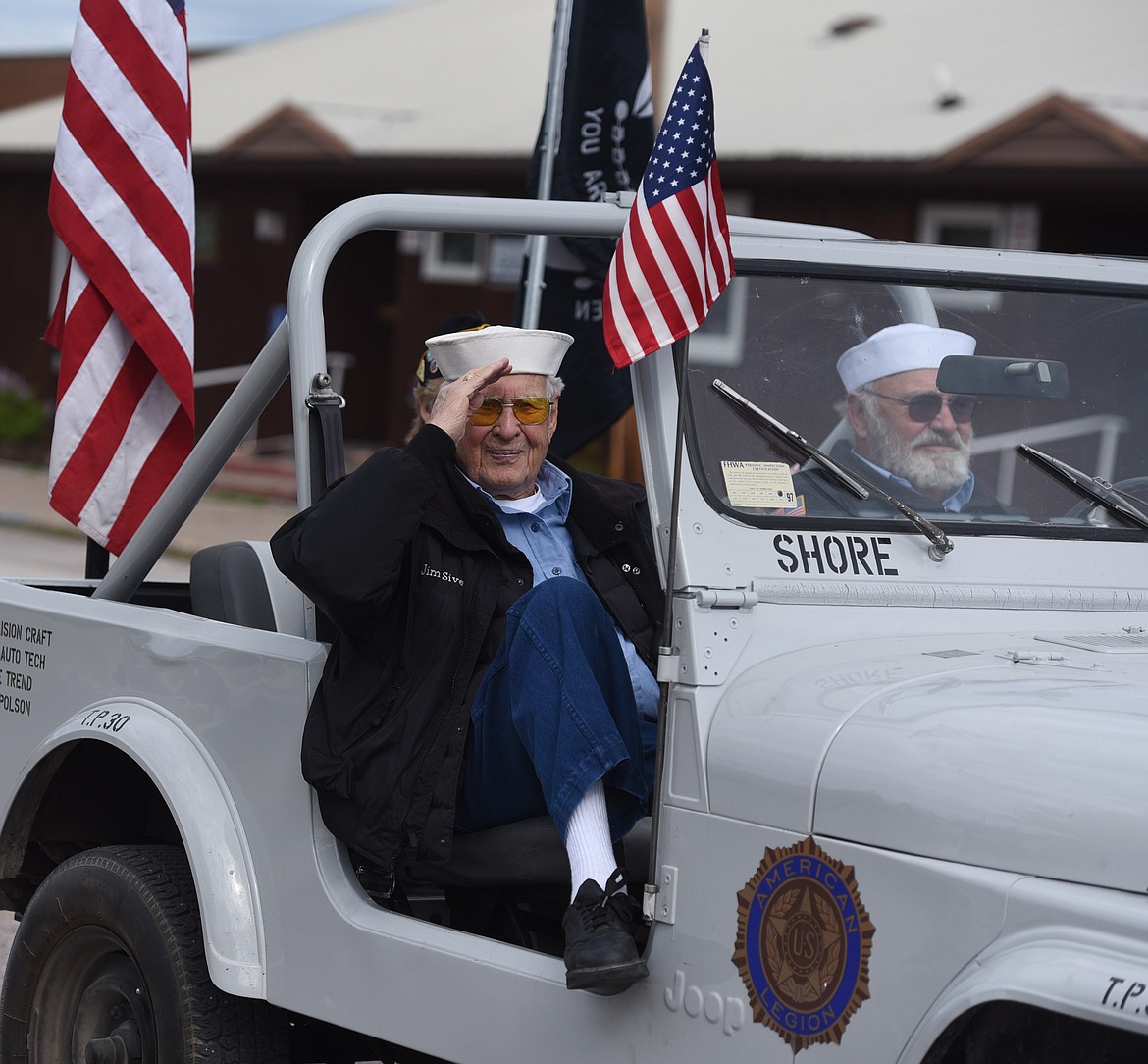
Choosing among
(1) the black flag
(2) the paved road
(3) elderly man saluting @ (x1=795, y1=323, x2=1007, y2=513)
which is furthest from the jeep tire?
(2) the paved road

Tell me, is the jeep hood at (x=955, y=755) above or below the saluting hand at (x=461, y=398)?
below

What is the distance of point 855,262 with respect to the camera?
3.22 metres

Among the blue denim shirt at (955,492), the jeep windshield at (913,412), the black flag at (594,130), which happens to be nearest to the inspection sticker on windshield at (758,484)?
the jeep windshield at (913,412)

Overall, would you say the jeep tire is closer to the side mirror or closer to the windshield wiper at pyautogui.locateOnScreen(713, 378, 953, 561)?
the windshield wiper at pyautogui.locateOnScreen(713, 378, 953, 561)

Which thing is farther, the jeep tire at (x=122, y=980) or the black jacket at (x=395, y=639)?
the jeep tire at (x=122, y=980)

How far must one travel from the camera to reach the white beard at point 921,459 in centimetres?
308

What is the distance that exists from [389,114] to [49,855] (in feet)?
54.1

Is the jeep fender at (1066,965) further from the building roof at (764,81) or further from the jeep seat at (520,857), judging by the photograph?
the building roof at (764,81)

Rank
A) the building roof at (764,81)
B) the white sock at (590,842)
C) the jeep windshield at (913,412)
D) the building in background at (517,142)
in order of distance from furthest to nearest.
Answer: the building roof at (764,81)
the building in background at (517,142)
the jeep windshield at (913,412)
the white sock at (590,842)

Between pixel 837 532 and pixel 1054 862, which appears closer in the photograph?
pixel 1054 862

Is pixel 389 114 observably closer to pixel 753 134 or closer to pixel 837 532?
pixel 753 134

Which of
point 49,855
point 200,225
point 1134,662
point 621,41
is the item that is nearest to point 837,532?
point 1134,662

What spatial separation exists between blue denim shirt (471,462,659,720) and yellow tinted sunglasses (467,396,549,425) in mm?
136

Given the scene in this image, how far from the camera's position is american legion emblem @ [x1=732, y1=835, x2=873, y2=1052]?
2299 mm
